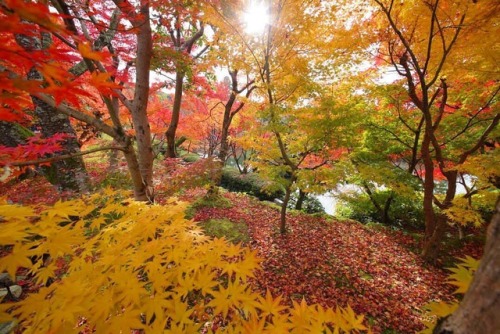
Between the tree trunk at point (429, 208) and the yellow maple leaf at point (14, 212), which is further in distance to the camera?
the tree trunk at point (429, 208)

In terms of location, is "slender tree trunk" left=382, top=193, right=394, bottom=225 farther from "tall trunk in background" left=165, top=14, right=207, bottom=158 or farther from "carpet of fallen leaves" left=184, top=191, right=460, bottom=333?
"tall trunk in background" left=165, top=14, right=207, bottom=158

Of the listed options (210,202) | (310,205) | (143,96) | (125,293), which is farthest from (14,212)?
(310,205)

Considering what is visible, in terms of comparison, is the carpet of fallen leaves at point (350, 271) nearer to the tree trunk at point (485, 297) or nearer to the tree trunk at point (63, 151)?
the tree trunk at point (63, 151)

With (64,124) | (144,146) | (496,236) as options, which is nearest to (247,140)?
(144,146)

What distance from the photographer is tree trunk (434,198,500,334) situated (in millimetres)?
771

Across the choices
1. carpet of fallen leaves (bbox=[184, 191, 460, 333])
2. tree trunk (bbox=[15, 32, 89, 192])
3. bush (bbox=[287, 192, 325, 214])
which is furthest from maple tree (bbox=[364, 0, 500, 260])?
tree trunk (bbox=[15, 32, 89, 192])

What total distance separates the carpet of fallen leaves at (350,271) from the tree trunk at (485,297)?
434cm

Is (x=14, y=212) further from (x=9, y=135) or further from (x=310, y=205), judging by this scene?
(x=310, y=205)

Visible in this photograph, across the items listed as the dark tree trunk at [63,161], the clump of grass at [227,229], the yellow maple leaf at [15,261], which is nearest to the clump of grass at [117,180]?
the dark tree trunk at [63,161]

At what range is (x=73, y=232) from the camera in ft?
5.81

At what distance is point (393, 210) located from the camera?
383 inches

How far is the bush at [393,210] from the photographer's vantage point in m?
9.50

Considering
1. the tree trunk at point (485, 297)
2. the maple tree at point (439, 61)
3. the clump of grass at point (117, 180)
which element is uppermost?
the maple tree at point (439, 61)

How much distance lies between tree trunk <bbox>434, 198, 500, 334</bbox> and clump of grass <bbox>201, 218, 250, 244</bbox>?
6219 mm
